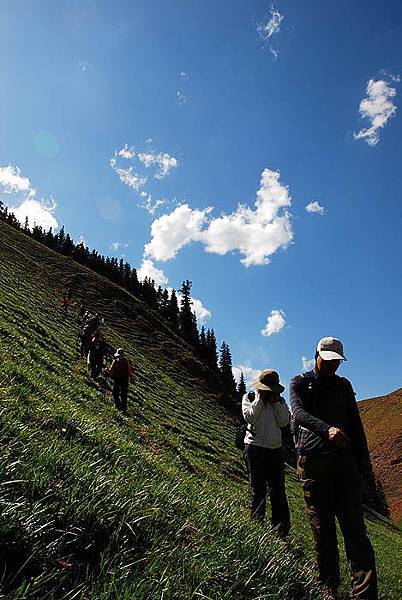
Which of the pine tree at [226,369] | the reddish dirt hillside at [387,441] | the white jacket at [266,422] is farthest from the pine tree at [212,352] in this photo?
the white jacket at [266,422]

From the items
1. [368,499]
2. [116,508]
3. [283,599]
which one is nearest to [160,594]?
[116,508]

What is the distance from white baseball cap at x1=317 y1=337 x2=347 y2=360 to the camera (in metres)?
5.16

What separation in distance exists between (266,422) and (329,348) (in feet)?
7.67

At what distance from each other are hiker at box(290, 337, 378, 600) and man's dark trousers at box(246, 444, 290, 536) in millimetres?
1574

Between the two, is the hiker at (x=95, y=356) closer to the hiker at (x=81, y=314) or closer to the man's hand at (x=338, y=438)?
the man's hand at (x=338, y=438)

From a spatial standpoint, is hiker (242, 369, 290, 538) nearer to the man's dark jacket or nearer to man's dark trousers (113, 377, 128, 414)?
the man's dark jacket

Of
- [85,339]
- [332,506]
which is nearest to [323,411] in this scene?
[332,506]

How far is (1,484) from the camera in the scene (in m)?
2.52

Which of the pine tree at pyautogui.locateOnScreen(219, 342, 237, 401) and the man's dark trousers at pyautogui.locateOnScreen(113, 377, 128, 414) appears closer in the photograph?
the man's dark trousers at pyautogui.locateOnScreen(113, 377, 128, 414)

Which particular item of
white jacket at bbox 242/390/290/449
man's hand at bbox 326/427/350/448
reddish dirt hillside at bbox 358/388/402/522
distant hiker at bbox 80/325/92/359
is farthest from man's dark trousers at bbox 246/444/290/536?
reddish dirt hillside at bbox 358/388/402/522

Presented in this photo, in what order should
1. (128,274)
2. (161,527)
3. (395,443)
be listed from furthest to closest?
(128,274)
(395,443)
(161,527)

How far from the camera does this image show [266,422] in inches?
275

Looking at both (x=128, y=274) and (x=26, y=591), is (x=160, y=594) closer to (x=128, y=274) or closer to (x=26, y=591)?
(x=26, y=591)

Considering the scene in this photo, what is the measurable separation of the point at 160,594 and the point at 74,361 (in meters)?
19.8
